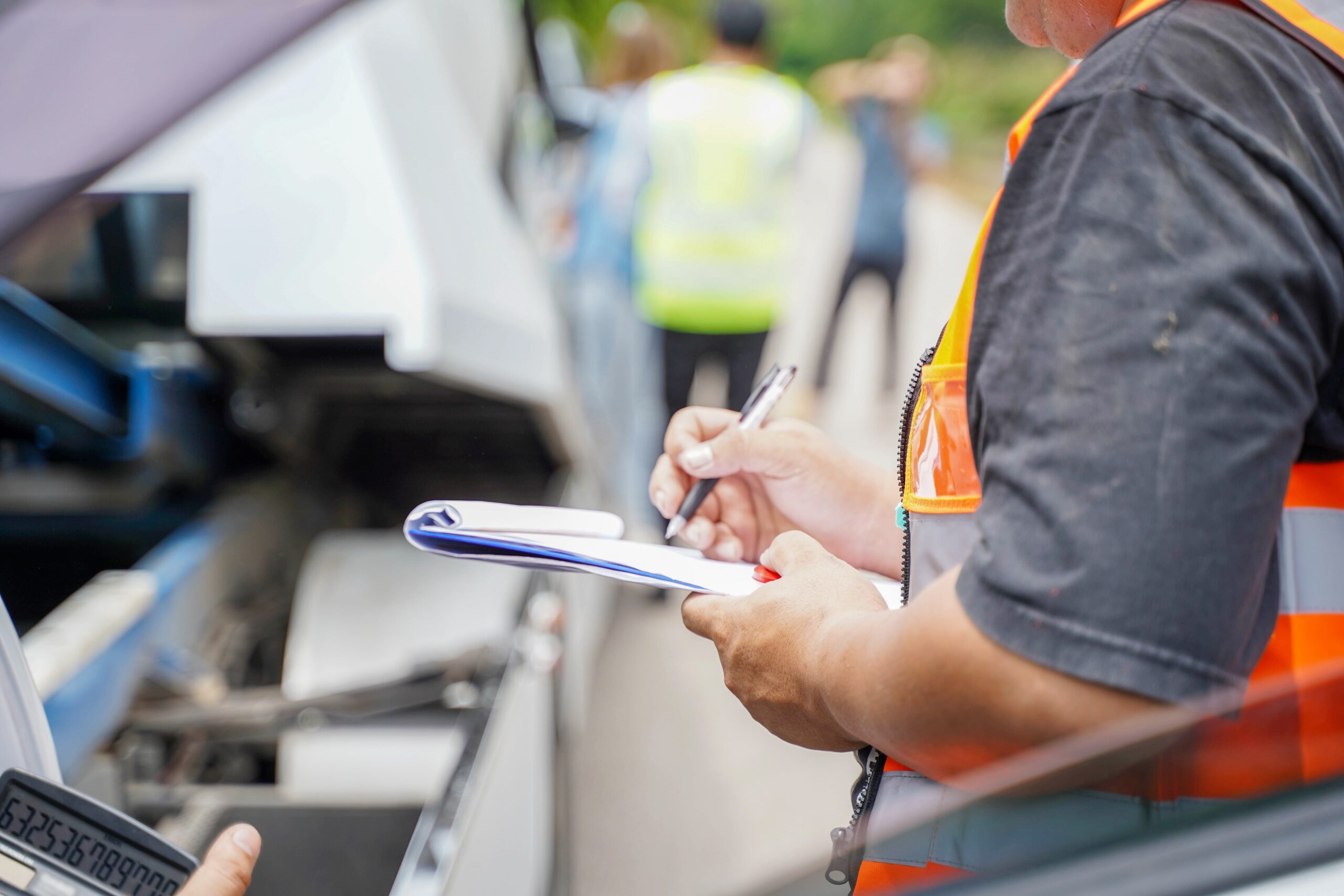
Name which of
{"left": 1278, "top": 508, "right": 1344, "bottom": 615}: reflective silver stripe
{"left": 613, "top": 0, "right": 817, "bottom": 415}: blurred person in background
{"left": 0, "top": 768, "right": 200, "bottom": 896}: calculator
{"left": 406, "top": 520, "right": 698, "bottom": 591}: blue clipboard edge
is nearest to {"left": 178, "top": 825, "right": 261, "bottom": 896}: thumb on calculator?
{"left": 0, "top": 768, "right": 200, "bottom": 896}: calculator

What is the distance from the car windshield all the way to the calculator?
0.60m

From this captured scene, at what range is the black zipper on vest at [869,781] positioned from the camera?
28.6 inches

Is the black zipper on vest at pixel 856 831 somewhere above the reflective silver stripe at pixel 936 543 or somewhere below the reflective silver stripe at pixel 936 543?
below

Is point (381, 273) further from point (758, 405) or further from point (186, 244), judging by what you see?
point (758, 405)

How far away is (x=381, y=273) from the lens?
167cm

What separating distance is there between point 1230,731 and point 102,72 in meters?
1.21

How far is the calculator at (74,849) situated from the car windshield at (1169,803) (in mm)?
604

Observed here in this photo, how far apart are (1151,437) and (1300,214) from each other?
0.15 m

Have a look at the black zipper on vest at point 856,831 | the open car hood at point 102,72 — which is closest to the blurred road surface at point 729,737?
the black zipper on vest at point 856,831

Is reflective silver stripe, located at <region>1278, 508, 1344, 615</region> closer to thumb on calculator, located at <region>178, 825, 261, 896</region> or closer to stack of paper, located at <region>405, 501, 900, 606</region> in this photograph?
stack of paper, located at <region>405, 501, 900, 606</region>

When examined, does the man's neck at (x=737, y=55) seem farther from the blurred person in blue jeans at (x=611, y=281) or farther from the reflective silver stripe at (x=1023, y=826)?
the reflective silver stripe at (x=1023, y=826)

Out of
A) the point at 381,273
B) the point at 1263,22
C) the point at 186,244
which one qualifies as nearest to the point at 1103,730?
the point at 1263,22

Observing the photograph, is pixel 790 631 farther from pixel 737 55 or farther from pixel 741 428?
pixel 737 55

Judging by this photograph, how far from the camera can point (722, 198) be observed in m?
2.15
